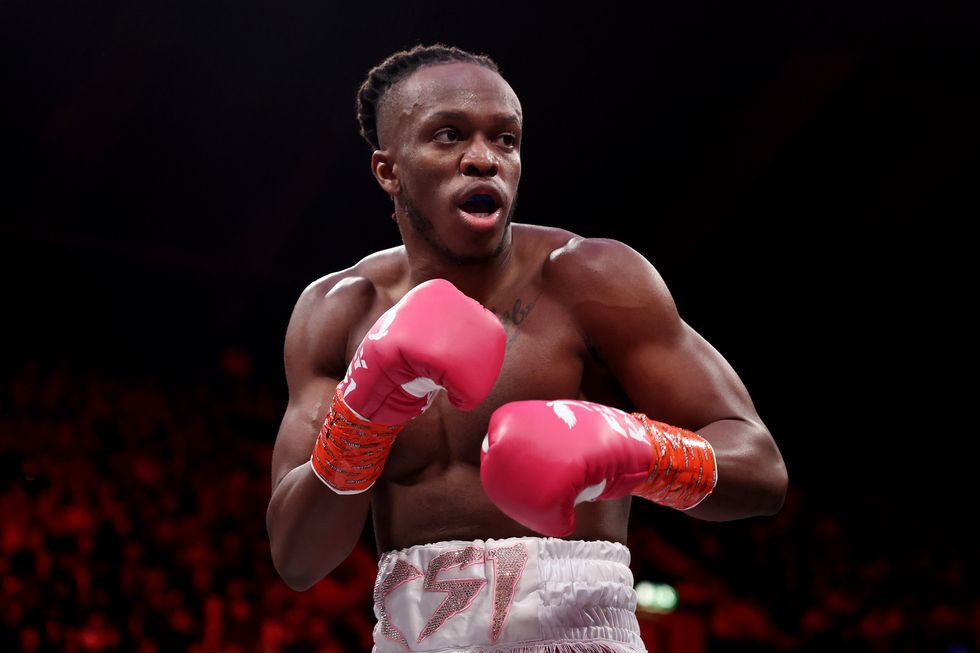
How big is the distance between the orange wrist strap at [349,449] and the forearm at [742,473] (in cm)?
40

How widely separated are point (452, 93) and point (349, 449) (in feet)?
1.85

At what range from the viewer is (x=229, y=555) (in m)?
4.53

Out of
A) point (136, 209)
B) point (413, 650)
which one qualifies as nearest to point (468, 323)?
point (413, 650)

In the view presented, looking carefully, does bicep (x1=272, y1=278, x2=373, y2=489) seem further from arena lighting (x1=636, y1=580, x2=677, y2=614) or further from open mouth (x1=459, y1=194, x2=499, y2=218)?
arena lighting (x1=636, y1=580, x2=677, y2=614)

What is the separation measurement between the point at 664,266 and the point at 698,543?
1.66m

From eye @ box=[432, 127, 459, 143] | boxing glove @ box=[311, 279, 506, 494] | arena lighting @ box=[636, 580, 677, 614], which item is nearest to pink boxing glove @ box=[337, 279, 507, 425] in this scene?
boxing glove @ box=[311, 279, 506, 494]

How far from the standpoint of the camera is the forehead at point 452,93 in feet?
4.93

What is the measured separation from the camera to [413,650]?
53.2 inches

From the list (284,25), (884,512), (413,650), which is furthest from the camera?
(884,512)

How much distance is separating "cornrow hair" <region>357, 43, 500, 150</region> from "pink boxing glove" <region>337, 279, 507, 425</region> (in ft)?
1.56

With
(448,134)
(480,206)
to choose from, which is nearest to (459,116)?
(448,134)

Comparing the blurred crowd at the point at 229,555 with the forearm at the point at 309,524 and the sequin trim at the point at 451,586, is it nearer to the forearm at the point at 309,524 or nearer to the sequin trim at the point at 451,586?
the forearm at the point at 309,524

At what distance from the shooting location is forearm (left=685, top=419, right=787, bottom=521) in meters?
1.31

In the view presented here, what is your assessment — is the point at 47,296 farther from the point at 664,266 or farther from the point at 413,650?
the point at 413,650
